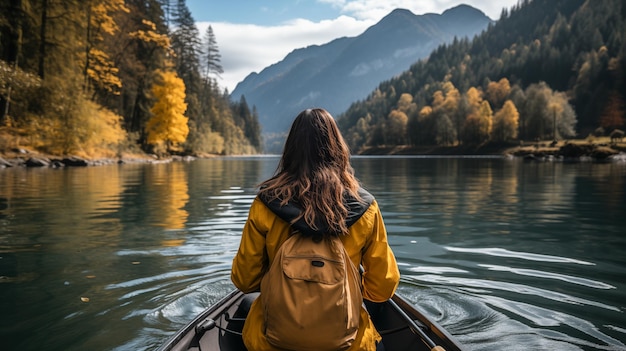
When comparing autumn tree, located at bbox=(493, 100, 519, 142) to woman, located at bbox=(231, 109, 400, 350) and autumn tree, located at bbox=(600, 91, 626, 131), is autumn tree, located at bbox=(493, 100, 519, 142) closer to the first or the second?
autumn tree, located at bbox=(600, 91, 626, 131)

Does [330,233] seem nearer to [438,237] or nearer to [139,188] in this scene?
[438,237]

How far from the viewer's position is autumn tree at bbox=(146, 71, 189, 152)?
45.7 metres

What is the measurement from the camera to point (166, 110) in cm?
4572

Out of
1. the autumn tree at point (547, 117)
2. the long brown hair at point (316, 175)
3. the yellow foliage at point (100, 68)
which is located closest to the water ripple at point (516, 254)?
the long brown hair at point (316, 175)

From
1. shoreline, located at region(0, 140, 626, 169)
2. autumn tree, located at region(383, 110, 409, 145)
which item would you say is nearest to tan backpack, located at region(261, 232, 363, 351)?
shoreline, located at region(0, 140, 626, 169)

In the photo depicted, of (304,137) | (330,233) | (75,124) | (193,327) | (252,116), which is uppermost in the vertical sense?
(252,116)

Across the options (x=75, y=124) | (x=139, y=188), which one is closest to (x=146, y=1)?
(x=75, y=124)

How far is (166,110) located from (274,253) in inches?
1824

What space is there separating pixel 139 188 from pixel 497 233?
14617 mm

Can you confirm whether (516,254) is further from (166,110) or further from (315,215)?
(166,110)

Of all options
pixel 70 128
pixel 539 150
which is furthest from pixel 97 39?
pixel 539 150

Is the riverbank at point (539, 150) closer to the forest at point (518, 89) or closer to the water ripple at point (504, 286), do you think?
the forest at point (518, 89)

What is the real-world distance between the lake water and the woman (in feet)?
7.59

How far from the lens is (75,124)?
96.5ft
